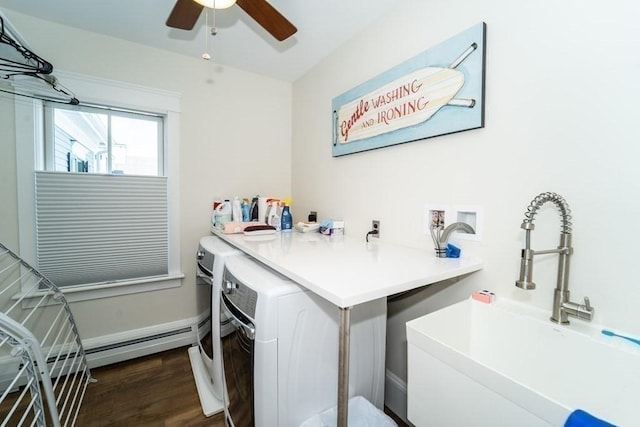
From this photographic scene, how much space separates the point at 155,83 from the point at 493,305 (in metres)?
2.53

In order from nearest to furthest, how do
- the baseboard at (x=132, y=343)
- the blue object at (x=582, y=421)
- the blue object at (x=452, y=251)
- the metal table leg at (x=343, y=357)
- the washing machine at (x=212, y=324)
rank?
the blue object at (x=582, y=421)
the metal table leg at (x=343, y=357)
the blue object at (x=452, y=251)
the washing machine at (x=212, y=324)
the baseboard at (x=132, y=343)

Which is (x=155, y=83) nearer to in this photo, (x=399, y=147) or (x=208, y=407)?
(x=399, y=147)

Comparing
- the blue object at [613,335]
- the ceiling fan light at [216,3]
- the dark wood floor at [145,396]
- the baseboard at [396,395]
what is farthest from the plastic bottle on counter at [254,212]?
the blue object at [613,335]

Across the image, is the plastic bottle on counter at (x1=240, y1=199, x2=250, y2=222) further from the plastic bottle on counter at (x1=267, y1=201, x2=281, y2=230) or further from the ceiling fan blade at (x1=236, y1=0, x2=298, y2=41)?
the ceiling fan blade at (x1=236, y1=0, x2=298, y2=41)

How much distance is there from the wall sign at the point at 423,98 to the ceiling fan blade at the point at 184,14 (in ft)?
3.21

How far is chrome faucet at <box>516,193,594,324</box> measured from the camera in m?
0.88

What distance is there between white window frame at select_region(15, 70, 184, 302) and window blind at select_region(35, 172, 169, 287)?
5 cm

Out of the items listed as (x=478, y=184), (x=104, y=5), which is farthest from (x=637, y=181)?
(x=104, y=5)

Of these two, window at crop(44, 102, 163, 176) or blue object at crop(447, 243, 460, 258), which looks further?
window at crop(44, 102, 163, 176)

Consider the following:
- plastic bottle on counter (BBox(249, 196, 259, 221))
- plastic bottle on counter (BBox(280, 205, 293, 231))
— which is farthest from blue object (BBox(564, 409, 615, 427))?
plastic bottle on counter (BBox(249, 196, 259, 221))

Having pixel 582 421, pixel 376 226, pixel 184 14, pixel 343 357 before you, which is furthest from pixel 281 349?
pixel 184 14

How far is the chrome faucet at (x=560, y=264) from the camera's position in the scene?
2.89 ft

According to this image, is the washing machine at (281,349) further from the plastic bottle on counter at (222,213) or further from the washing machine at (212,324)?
the plastic bottle on counter at (222,213)

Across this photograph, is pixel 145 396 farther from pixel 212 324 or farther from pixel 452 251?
pixel 452 251
